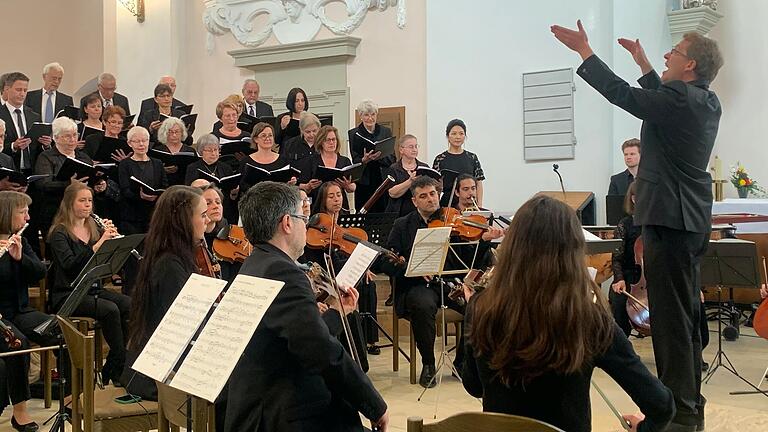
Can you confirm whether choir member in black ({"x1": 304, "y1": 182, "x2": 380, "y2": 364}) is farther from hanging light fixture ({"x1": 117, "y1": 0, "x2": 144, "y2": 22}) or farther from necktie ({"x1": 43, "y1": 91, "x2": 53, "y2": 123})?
hanging light fixture ({"x1": 117, "y1": 0, "x2": 144, "y2": 22})

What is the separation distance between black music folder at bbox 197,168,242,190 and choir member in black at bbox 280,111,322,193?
0.79m

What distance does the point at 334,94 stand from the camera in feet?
37.4

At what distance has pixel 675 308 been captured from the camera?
397cm

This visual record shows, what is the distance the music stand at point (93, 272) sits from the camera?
4.07 m

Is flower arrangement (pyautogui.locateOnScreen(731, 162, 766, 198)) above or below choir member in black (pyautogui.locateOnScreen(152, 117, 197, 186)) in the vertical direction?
below

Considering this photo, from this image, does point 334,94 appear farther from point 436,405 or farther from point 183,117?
point 436,405

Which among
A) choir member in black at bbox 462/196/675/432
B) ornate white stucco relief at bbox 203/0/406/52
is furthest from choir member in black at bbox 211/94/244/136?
choir member in black at bbox 462/196/675/432

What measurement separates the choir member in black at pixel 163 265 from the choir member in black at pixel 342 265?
2158 millimetres

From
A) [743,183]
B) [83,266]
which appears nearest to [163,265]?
[83,266]

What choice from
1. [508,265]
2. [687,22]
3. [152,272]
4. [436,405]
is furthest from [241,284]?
[687,22]

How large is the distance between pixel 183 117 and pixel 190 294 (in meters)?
6.22

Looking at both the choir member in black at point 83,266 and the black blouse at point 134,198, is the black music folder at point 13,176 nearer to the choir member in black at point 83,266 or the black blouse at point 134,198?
the choir member in black at point 83,266

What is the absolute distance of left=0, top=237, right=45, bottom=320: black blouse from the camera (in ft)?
17.5

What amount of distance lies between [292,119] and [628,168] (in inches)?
126
